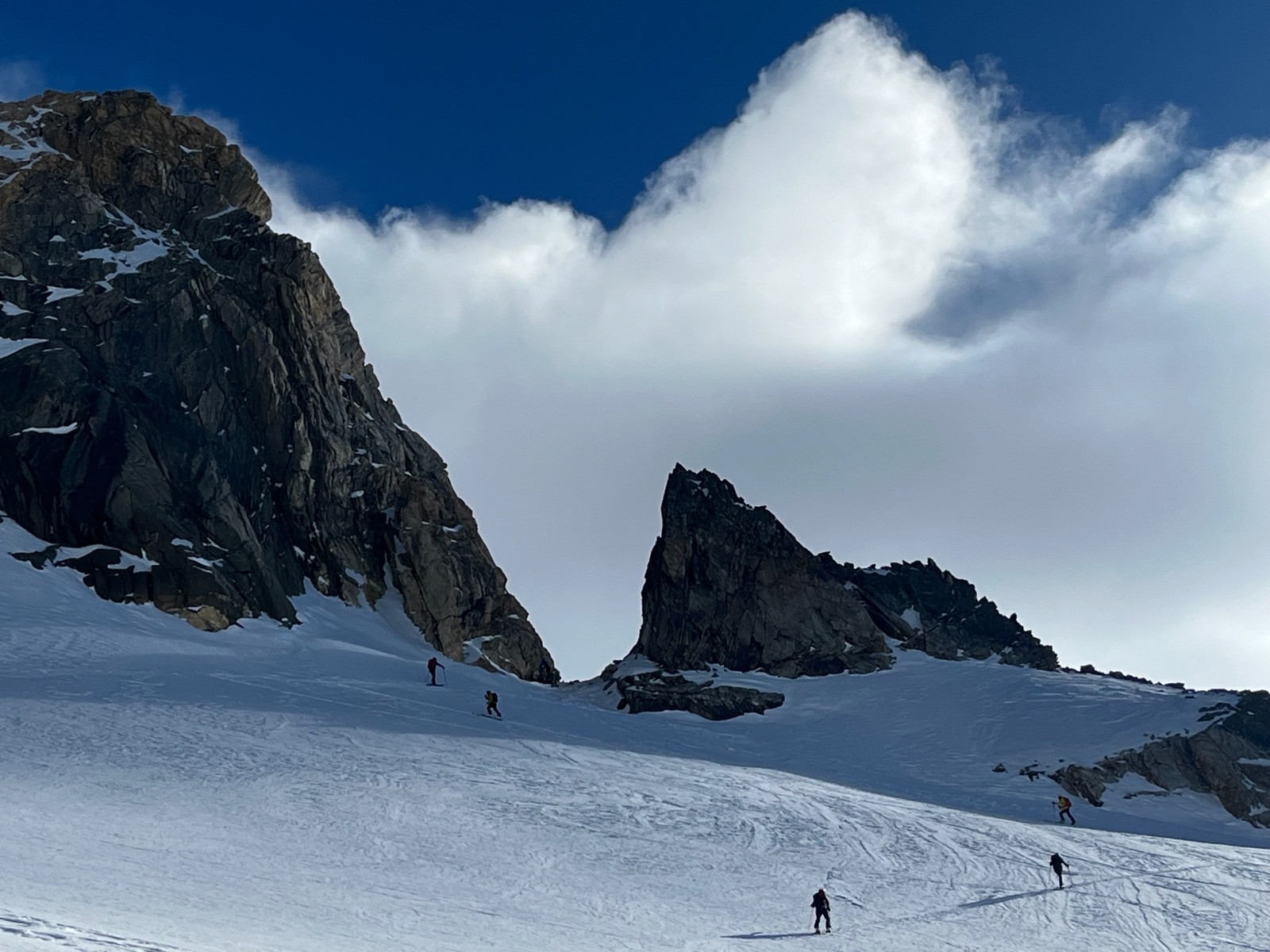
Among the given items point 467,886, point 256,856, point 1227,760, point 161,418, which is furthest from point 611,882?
point 161,418

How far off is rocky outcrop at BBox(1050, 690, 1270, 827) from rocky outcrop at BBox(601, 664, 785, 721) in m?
21.1

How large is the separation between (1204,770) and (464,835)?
4664cm

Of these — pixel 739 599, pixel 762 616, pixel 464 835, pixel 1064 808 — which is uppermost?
pixel 739 599

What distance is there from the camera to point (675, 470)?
101 meters

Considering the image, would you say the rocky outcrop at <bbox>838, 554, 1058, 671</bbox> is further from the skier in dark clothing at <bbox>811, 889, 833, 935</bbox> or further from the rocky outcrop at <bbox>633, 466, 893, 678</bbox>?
the skier in dark clothing at <bbox>811, 889, 833, 935</bbox>

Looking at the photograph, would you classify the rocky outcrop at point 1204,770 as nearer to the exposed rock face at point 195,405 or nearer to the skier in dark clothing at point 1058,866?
the skier in dark clothing at point 1058,866

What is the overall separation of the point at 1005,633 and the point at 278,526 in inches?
2411

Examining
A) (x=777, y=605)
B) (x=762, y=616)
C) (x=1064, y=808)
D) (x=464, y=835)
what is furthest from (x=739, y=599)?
(x=464, y=835)

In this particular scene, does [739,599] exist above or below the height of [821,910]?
above

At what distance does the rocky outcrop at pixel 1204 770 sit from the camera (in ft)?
183

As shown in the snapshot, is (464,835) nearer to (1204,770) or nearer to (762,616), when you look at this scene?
(1204,770)

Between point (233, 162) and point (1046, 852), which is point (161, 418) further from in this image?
point (1046, 852)

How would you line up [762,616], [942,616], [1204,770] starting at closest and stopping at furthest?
[1204,770]
[762,616]
[942,616]

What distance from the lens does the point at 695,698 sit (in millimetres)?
72500
